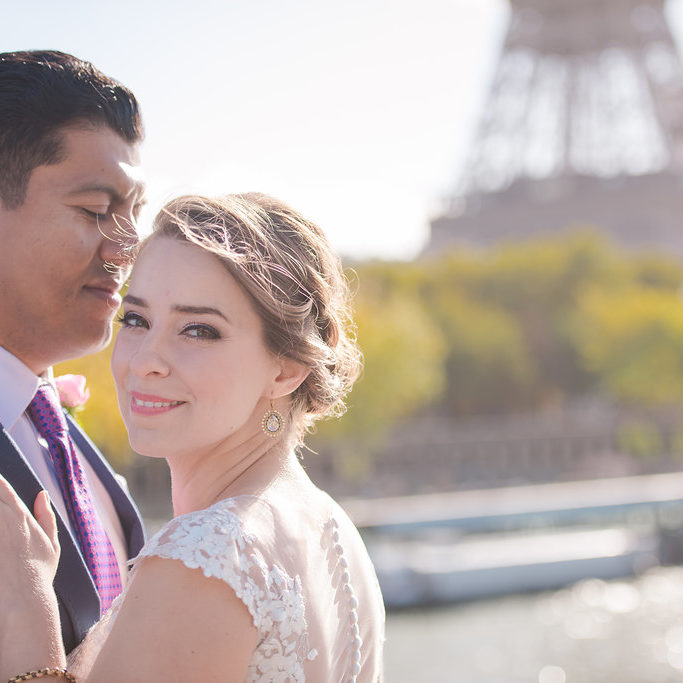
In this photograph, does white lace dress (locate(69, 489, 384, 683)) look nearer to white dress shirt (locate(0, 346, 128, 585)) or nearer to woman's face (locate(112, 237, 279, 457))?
woman's face (locate(112, 237, 279, 457))

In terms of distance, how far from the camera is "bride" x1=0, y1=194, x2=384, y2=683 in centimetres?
158

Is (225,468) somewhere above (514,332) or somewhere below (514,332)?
below

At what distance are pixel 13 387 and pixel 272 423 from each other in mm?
538

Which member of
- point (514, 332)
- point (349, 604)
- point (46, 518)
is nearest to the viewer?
point (46, 518)

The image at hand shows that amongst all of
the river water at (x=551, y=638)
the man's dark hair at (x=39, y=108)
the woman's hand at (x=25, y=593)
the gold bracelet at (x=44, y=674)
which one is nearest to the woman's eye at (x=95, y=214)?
the man's dark hair at (x=39, y=108)

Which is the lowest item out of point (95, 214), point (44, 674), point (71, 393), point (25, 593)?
point (44, 674)

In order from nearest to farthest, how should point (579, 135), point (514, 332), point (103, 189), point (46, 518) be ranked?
point (46, 518), point (103, 189), point (514, 332), point (579, 135)

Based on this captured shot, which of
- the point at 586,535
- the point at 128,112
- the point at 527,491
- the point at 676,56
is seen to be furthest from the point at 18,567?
the point at 676,56

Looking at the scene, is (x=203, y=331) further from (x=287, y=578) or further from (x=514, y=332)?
(x=514, y=332)

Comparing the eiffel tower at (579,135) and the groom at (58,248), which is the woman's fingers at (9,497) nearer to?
the groom at (58,248)

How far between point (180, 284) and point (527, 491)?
71.1 ft

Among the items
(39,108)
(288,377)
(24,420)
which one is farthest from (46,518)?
(39,108)

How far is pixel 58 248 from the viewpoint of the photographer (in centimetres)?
210

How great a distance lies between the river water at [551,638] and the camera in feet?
42.0
